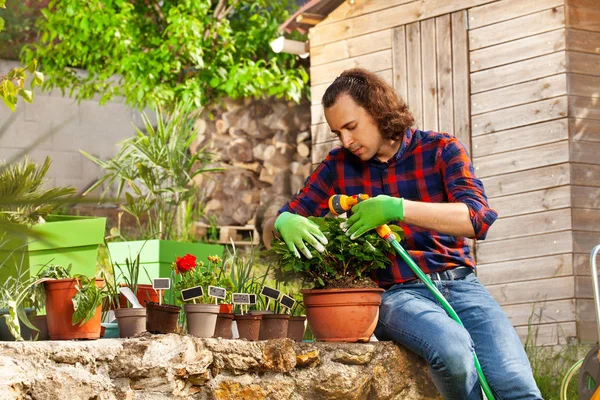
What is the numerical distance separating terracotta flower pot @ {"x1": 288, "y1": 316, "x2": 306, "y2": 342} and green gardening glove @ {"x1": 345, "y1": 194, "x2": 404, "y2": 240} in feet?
1.28

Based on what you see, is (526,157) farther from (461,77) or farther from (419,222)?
(419,222)

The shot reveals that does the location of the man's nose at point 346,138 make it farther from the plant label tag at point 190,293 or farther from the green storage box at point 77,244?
the green storage box at point 77,244

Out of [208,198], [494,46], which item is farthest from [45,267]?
[208,198]

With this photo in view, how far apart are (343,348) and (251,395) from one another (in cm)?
31

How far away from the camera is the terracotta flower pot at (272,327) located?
2.43m

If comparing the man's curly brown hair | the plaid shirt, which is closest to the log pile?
the plaid shirt

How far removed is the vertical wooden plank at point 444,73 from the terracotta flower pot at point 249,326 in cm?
285

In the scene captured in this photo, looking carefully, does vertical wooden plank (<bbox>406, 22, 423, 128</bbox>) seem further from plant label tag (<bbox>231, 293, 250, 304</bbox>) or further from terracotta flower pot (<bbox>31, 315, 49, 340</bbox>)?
terracotta flower pot (<bbox>31, 315, 49, 340</bbox>)

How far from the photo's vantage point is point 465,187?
2393 mm

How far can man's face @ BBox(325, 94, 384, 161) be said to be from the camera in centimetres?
248

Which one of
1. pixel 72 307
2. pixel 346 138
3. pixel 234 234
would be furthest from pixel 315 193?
pixel 234 234

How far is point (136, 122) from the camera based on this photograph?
8.23 metres

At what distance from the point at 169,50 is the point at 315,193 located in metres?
4.95

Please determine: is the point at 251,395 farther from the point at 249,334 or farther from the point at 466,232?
the point at 466,232
